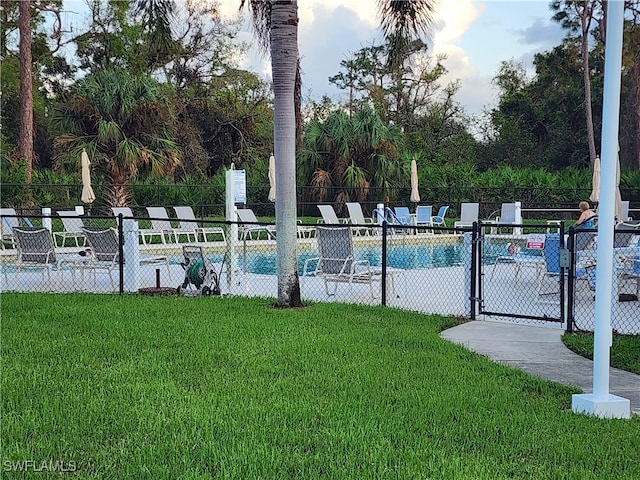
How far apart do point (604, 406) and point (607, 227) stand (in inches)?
43.7

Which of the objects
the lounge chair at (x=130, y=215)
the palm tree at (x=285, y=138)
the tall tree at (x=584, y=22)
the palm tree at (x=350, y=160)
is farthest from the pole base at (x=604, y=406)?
the tall tree at (x=584, y=22)

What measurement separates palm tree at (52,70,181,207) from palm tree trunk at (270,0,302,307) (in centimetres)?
1347

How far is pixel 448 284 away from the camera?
37.5ft

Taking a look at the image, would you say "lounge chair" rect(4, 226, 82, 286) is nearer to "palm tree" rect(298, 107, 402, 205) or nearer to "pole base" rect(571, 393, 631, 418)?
"pole base" rect(571, 393, 631, 418)

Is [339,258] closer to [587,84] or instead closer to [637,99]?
[587,84]

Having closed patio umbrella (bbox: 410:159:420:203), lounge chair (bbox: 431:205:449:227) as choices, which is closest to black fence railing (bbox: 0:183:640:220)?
closed patio umbrella (bbox: 410:159:420:203)

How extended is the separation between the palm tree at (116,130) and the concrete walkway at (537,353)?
15.6m

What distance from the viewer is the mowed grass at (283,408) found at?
3.68 meters

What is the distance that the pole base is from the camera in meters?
4.56

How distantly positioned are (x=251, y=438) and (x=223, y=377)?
1.34m

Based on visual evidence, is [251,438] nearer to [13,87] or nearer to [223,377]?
[223,377]

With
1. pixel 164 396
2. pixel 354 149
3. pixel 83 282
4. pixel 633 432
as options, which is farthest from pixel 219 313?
pixel 354 149

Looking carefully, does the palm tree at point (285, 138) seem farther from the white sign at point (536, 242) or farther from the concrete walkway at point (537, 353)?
the white sign at point (536, 242)

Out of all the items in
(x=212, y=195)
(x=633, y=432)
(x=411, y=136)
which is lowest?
(x=633, y=432)
